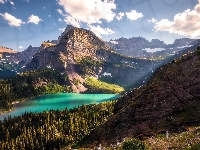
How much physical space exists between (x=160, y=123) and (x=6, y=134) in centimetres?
13290

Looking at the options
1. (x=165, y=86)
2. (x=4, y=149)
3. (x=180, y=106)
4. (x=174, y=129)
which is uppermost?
(x=165, y=86)

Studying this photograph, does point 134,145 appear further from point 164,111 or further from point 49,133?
point 49,133

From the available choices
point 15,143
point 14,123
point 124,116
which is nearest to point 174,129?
point 124,116

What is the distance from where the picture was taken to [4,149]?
125 metres

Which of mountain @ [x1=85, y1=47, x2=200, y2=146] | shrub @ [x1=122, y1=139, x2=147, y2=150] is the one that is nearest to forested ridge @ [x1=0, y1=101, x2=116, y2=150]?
mountain @ [x1=85, y1=47, x2=200, y2=146]

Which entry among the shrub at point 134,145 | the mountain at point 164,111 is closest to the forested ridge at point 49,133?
the mountain at point 164,111

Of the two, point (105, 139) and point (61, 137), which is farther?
point (61, 137)

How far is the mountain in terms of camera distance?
4834 cm

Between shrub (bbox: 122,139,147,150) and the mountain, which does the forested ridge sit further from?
shrub (bbox: 122,139,147,150)

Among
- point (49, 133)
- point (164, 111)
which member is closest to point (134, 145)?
point (164, 111)

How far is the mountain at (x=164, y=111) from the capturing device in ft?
159

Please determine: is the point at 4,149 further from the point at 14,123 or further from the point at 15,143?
the point at 14,123

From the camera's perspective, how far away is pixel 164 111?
177 ft

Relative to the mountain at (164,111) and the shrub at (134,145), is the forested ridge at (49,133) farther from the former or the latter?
the shrub at (134,145)
